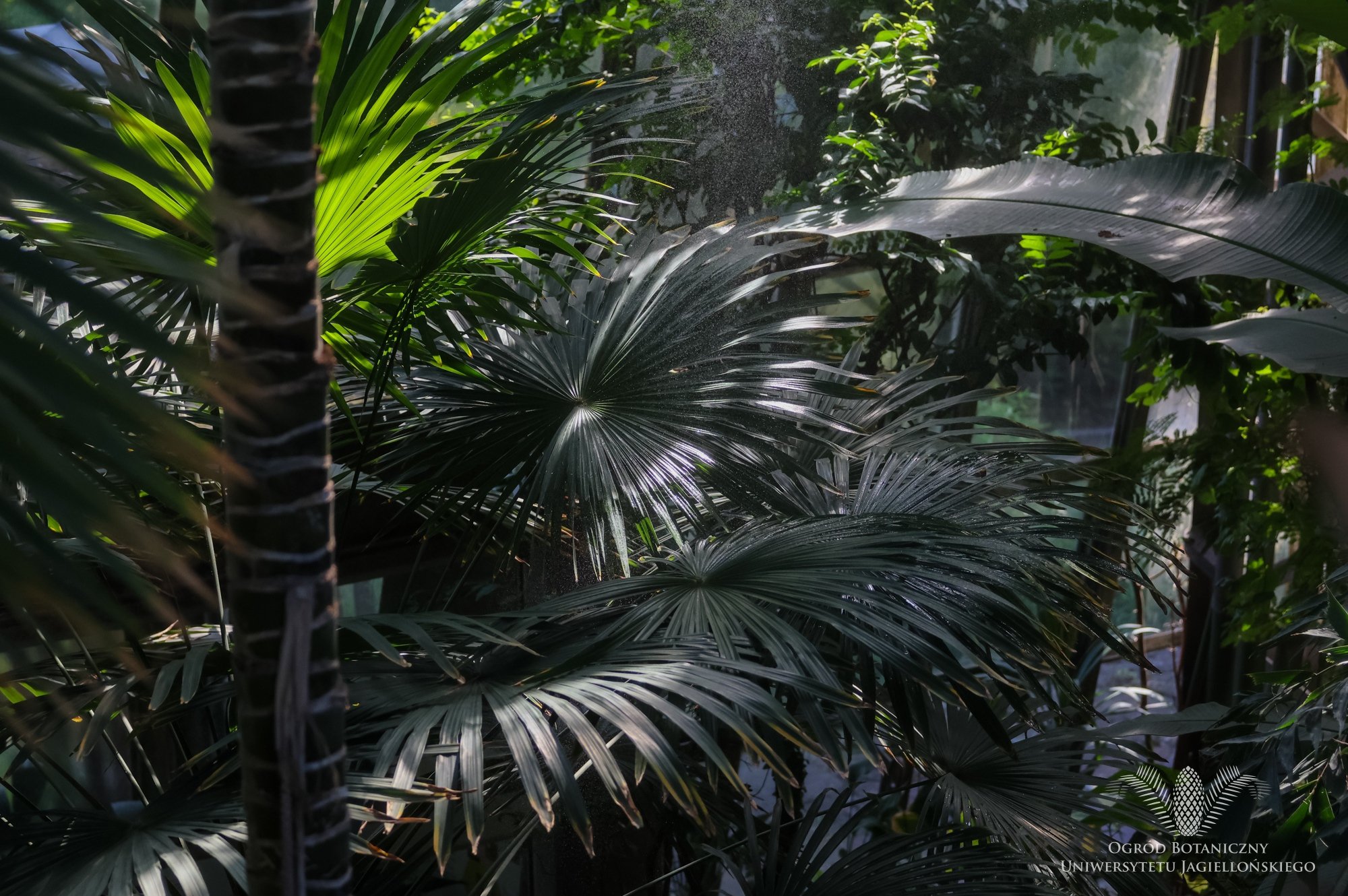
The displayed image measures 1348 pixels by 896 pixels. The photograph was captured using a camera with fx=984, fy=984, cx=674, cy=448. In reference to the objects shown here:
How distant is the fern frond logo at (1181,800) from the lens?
977 millimetres

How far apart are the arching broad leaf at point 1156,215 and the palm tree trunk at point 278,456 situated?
894 mm

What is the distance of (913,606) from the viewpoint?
0.92m

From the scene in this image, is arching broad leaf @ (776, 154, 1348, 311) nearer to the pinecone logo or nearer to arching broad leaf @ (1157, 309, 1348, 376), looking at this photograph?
arching broad leaf @ (1157, 309, 1348, 376)

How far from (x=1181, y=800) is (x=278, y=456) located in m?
1.06

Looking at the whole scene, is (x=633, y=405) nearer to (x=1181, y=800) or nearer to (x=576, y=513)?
(x=576, y=513)

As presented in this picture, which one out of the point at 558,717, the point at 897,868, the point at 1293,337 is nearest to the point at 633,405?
the point at 558,717

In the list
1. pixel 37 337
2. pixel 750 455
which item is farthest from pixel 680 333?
pixel 37 337

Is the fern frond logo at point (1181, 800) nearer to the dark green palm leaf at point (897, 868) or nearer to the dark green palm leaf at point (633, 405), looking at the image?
the dark green palm leaf at point (897, 868)

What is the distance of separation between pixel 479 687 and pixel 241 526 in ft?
1.25

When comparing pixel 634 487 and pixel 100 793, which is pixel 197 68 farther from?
pixel 100 793

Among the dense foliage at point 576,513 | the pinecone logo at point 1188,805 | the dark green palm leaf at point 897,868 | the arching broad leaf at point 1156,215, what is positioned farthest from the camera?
the arching broad leaf at point 1156,215

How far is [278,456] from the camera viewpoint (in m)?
0.46

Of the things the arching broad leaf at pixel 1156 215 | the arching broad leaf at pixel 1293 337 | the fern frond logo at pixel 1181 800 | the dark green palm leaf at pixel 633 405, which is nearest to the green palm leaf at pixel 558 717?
Answer: the dark green palm leaf at pixel 633 405

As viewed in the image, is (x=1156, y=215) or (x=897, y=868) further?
(x=1156, y=215)
